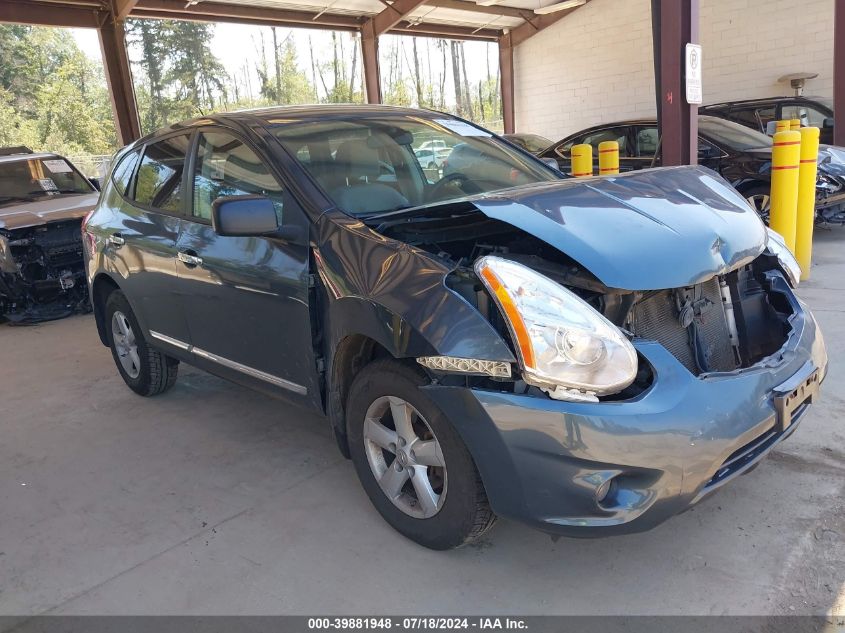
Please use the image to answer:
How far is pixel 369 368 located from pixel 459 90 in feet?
63.8

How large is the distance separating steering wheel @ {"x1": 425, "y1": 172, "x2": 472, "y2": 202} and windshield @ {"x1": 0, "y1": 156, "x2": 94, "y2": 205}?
627 cm

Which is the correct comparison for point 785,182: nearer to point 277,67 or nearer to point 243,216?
point 243,216

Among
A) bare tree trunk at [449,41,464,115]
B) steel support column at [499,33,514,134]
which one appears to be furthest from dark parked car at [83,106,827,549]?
bare tree trunk at [449,41,464,115]

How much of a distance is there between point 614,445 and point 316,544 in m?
1.31

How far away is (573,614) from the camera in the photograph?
84.7 inches

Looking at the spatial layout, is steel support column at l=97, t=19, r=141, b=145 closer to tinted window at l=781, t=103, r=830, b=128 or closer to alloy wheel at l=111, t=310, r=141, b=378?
alloy wheel at l=111, t=310, r=141, b=378

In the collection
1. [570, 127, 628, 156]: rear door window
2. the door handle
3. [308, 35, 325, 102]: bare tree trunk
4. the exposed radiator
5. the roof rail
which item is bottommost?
the exposed radiator

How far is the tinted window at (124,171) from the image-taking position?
4.20 m

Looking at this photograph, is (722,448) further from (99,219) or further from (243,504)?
(99,219)

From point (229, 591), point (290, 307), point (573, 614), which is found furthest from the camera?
point (290, 307)

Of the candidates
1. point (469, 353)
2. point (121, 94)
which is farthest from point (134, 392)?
point (121, 94)

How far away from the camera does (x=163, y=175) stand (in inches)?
149

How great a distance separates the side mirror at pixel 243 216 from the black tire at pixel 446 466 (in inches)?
27.8

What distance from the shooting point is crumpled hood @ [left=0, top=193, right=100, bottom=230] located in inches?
266
